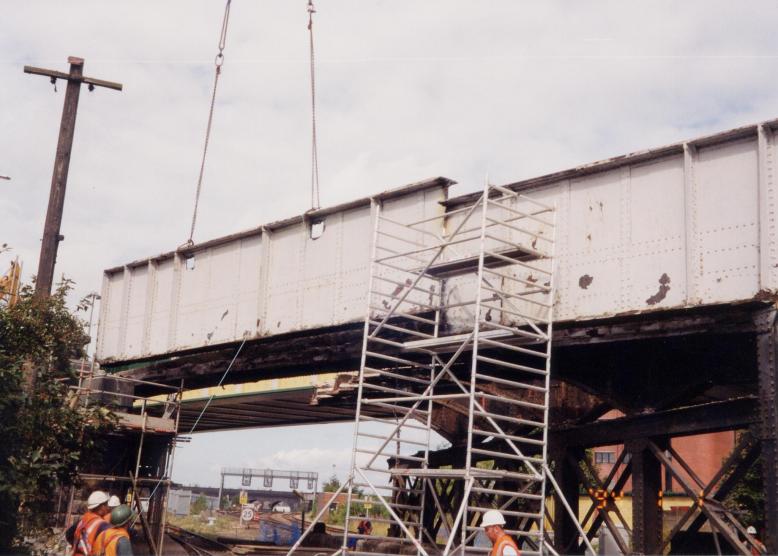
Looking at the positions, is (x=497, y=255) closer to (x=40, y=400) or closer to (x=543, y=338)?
(x=543, y=338)

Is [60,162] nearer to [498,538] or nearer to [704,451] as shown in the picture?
[498,538]

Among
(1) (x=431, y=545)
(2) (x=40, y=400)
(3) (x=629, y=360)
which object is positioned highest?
(3) (x=629, y=360)

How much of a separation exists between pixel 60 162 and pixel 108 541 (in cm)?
1496

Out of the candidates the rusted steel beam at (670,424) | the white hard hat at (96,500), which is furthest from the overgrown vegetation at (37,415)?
the rusted steel beam at (670,424)

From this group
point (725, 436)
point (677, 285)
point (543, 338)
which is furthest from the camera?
point (725, 436)

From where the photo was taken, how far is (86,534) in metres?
9.89

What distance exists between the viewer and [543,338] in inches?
549

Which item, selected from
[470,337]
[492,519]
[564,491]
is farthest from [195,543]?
[492,519]

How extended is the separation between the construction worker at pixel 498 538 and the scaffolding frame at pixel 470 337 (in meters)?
2.78

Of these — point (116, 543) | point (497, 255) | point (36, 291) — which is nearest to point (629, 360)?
point (497, 255)

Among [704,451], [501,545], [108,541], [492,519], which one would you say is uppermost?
[704,451]

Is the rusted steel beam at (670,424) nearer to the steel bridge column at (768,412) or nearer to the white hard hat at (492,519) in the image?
the steel bridge column at (768,412)

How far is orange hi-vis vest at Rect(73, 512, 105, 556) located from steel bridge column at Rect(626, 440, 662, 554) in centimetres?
770

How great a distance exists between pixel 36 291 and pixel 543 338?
8880 millimetres
